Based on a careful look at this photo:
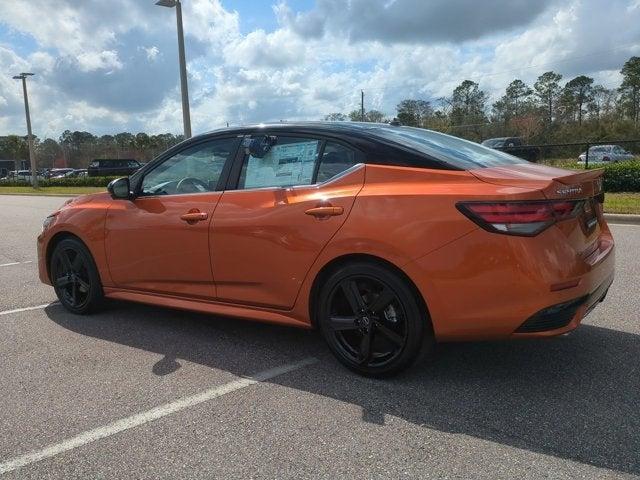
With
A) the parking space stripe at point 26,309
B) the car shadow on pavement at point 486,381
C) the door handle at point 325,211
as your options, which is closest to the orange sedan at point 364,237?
the door handle at point 325,211

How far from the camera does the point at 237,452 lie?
2.84 m

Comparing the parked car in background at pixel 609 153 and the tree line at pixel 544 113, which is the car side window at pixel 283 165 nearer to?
the parked car in background at pixel 609 153

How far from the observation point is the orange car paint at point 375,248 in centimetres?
311

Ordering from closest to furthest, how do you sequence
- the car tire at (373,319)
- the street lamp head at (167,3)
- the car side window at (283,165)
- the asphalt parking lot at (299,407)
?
the asphalt parking lot at (299,407)
the car tire at (373,319)
the car side window at (283,165)
the street lamp head at (167,3)

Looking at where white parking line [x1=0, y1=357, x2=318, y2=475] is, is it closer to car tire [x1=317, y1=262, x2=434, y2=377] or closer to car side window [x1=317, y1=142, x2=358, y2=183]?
car tire [x1=317, y1=262, x2=434, y2=377]

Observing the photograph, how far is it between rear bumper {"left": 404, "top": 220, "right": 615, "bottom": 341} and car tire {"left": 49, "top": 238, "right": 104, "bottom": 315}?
3.06 metres

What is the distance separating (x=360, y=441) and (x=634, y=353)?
2172 mm

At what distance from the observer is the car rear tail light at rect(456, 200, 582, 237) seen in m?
3.08

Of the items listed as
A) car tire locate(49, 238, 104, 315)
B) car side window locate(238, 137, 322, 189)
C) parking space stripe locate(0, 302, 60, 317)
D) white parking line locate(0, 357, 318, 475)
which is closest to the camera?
white parking line locate(0, 357, 318, 475)

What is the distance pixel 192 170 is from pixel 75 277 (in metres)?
1.66

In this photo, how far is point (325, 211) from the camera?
3.59 metres

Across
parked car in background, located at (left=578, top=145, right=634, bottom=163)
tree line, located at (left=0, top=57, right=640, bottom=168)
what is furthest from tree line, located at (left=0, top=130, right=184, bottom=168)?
parked car in background, located at (left=578, top=145, right=634, bottom=163)

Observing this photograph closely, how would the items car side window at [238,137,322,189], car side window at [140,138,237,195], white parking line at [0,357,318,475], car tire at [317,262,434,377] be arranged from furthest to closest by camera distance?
car side window at [140,138,237,195]
car side window at [238,137,322,189]
car tire at [317,262,434,377]
white parking line at [0,357,318,475]

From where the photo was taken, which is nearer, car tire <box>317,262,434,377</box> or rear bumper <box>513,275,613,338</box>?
rear bumper <box>513,275,613,338</box>
